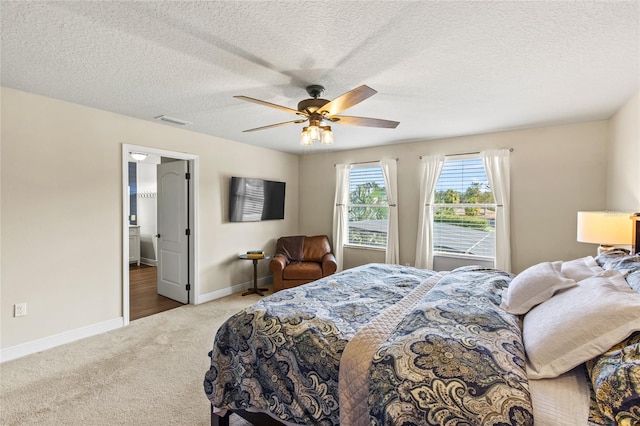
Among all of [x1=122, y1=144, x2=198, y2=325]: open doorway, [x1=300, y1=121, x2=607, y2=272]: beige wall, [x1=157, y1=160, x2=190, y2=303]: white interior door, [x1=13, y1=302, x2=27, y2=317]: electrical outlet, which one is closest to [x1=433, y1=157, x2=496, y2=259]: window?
[x1=300, y1=121, x2=607, y2=272]: beige wall

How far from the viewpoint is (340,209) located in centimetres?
547

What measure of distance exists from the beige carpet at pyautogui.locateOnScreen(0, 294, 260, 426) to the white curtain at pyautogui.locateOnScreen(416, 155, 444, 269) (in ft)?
10.2

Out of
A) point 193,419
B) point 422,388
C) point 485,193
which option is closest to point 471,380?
point 422,388

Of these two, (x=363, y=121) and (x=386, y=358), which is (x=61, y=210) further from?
(x=386, y=358)

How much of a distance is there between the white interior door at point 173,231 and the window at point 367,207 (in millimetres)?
2771

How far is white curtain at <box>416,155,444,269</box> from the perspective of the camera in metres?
4.59

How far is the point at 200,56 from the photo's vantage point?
85.0 inches

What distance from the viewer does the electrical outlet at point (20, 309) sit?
9.29 ft

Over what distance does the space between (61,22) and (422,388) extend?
270 centimetres

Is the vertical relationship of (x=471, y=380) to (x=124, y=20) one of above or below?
below

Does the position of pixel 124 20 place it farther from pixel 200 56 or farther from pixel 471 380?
pixel 471 380

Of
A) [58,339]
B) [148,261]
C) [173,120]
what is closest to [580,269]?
[173,120]

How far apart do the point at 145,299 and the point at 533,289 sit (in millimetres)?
4927

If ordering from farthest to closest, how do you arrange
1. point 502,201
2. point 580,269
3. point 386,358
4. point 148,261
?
point 148,261 → point 502,201 → point 580,269 → point 386,358
